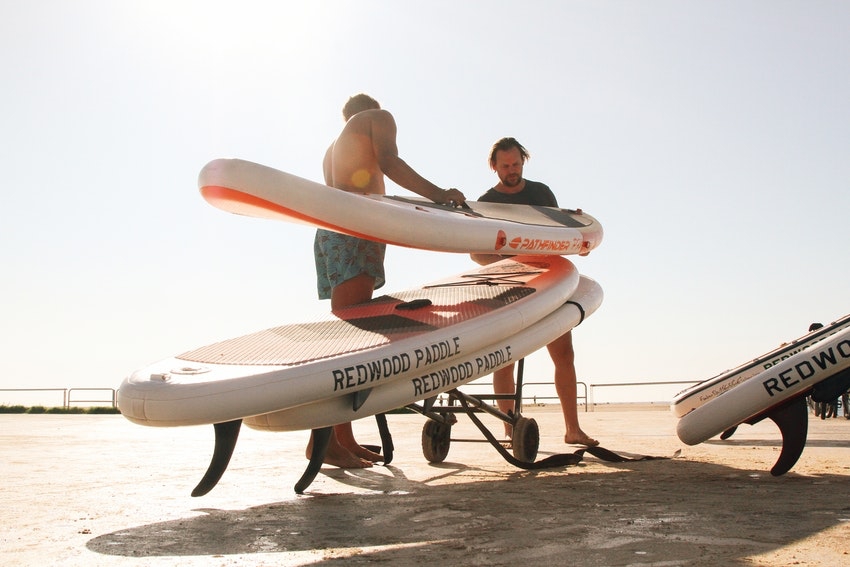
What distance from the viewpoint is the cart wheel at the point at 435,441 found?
515cm

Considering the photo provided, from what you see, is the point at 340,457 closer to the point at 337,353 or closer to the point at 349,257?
the point at 349,257

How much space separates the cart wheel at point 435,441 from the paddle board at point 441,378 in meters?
Answer: 1.14

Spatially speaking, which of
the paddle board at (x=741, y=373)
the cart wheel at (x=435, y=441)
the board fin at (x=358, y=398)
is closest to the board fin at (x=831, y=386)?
the paddle board at (x=741, y=373)

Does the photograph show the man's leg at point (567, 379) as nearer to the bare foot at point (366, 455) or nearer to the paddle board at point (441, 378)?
the paddle board at point (441, 378)

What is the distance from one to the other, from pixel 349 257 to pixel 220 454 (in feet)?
6.10

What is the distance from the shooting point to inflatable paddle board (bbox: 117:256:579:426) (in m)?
2.77

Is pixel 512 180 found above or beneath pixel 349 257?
above

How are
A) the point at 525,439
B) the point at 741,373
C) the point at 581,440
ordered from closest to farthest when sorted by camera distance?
the point at 525,439 → the point at 741,373 → the point at 581,440

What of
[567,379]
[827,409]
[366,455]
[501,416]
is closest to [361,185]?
[501,416]

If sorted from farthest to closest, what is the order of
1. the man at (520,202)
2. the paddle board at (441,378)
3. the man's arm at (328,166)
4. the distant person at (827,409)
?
1. the distant person at (827,409)
2. the man at (520,202)
3. the man's arm at (328,166)
4. the paddle board at (441,378)

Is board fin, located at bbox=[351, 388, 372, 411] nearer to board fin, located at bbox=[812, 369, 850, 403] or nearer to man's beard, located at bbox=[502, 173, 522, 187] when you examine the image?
board fin, located at bbox=[812, 369, 850, 403]

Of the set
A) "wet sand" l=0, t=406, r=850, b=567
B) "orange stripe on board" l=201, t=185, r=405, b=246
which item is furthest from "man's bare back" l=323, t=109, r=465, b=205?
"wet sand" l=0, t=406, r=850, b=567

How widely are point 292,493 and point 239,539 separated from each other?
1128 millimetres

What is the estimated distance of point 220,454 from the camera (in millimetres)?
2834
